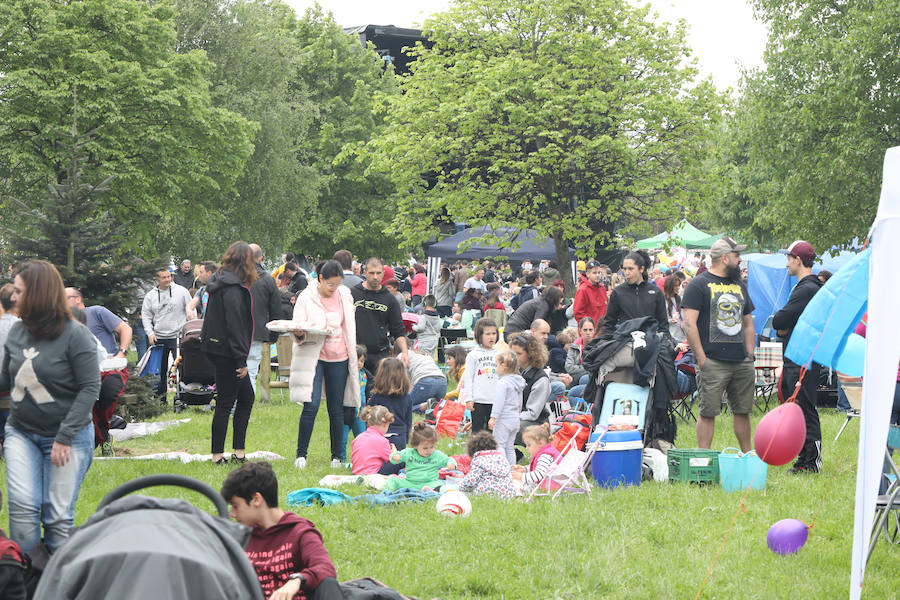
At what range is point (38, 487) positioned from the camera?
5645 millimetres

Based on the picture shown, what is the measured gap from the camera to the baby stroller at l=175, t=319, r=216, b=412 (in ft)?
39.8

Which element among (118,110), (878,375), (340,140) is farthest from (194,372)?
(340,140)

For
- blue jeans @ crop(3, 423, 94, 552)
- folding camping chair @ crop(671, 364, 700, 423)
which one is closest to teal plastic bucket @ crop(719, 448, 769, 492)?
folding camping chair @ crop(671, 364, 700, 423)

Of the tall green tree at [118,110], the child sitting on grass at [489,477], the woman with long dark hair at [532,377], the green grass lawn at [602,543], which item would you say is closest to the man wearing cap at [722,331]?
the green grass lawn at [602,543]

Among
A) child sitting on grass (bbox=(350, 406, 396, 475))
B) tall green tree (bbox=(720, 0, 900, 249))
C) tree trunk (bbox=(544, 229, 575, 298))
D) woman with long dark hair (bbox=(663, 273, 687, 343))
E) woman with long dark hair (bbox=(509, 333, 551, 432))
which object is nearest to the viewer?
child sitting on grass (bbox=(350, 406, 396, 475))

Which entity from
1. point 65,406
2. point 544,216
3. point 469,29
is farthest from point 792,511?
point 469,29

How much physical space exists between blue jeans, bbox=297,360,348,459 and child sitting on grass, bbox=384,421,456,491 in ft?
3.74

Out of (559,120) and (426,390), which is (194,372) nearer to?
(426,390)

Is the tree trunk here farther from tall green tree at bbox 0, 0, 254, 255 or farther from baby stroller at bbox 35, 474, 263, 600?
baby stroller at bbox 35, 474, 263, 600

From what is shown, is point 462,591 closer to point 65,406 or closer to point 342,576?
point 342,576

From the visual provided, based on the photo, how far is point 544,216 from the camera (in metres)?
28.3

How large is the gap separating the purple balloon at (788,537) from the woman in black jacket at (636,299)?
334 cm

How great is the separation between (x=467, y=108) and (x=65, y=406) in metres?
23.1

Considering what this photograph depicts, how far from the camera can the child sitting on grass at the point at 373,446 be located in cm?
884
